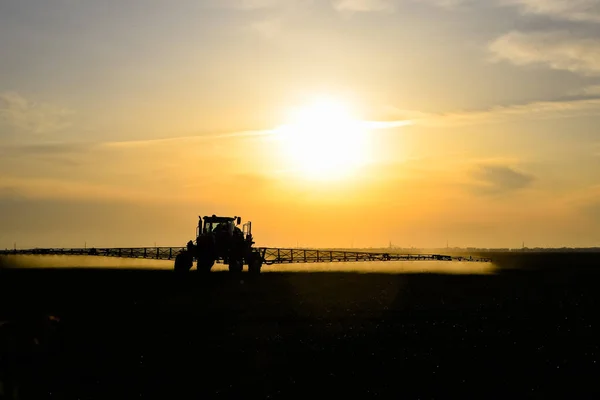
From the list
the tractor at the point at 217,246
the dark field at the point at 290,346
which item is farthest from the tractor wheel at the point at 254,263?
the dark field at the point at 290,346

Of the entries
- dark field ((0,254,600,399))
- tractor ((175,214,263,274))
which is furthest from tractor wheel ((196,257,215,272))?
dark field ((0,254,600,399))

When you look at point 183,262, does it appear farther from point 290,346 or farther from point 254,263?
point 290,346

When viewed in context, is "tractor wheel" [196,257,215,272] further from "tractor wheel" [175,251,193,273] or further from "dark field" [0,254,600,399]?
"dark field" [0,254,600,399]

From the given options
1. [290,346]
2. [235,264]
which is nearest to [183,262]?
[235,264]

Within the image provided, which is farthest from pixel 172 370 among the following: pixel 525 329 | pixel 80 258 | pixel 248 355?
pixel 80 258

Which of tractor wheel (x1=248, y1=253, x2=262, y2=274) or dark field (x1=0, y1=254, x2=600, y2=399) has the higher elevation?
tractor wheel (x1=248, y1=253, x2=262, y2=274)

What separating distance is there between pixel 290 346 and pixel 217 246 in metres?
32.0

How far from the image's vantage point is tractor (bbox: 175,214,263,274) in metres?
51.8

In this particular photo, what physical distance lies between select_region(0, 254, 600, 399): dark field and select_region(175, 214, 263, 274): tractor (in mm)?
14094

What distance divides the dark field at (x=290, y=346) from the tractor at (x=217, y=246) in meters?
14.1

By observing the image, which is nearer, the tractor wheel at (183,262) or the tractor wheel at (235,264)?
the tractor wheel at (183,262)

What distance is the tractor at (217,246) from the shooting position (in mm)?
51812

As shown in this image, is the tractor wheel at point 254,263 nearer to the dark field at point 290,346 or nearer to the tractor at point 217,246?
the tractor at point 217,246

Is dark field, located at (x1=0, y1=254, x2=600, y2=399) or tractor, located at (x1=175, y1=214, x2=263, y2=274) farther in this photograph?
tractor, located at (x1=175, y1=214, x2=263, y2=274)
